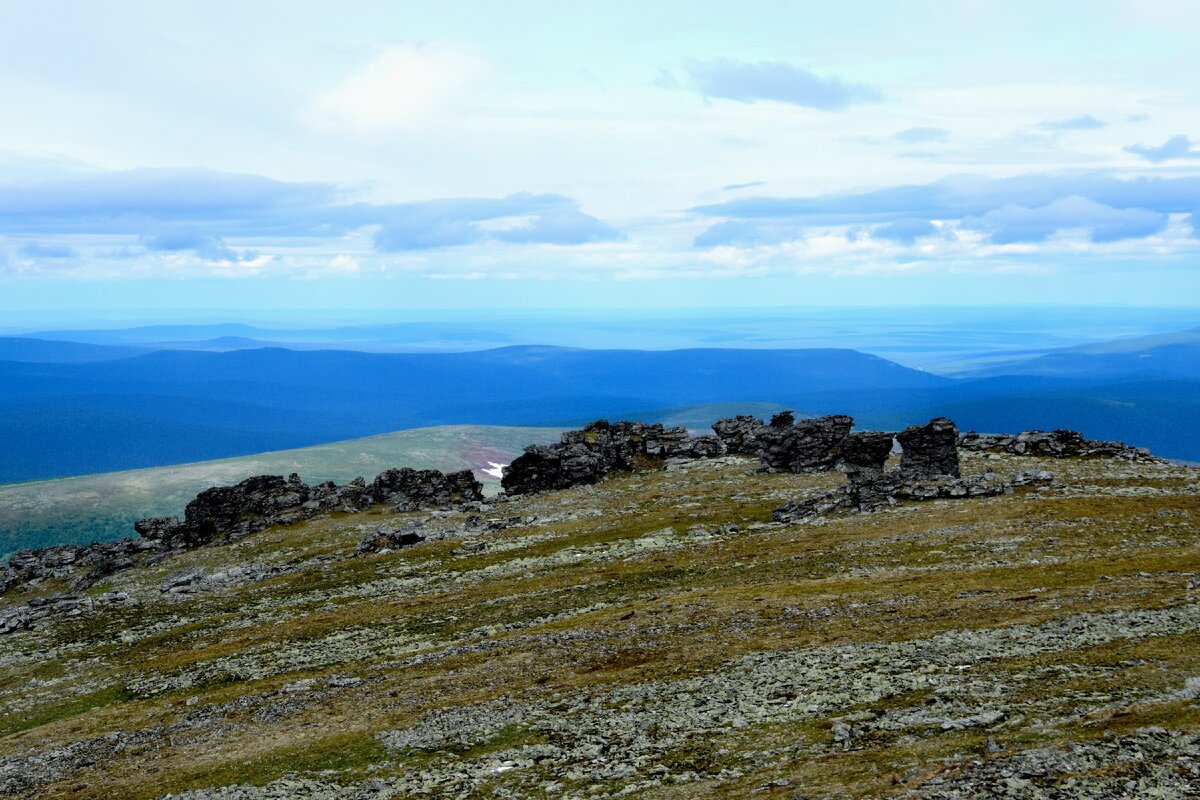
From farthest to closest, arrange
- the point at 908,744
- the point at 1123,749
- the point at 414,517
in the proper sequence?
the point at 414,517, the point at 908,744, the point at 1123,749

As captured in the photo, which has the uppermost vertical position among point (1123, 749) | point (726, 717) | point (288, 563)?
point (1123, 749)

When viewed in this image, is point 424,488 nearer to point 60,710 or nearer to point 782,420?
point 782,420

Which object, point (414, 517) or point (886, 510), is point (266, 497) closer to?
point (414, 517)

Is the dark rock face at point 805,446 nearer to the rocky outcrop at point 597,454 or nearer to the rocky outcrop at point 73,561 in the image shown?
the rocky outcrop at point 597,454

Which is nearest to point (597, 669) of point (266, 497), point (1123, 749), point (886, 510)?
point (1123, 749)

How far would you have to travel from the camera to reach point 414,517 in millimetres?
112062

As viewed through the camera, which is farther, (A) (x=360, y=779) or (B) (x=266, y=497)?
(B) (x=266, y=497)

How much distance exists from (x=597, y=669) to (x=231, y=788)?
17.8 m

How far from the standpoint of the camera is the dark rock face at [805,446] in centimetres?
10925

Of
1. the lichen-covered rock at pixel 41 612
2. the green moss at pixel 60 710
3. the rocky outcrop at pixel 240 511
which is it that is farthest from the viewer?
the rocky outcrop at pixel 240 511

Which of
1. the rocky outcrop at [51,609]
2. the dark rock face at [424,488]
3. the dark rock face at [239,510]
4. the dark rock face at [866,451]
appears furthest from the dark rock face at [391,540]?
the dark rock face at [866,451]

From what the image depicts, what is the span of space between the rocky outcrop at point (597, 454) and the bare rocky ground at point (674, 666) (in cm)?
2934

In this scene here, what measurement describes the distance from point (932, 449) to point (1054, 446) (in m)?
22.8

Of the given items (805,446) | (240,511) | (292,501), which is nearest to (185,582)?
(292,501)
